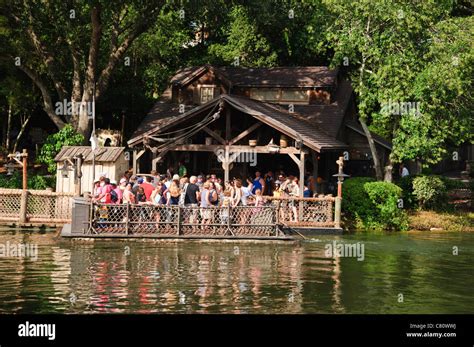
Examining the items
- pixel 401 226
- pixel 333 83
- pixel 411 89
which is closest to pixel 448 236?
pixel 401 226

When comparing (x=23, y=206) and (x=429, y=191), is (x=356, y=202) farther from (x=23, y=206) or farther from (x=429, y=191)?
(x=23, y=206)

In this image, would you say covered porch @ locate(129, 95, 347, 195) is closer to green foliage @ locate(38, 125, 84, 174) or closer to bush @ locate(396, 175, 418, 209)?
bush @ locate(396, 175, 418, 209)

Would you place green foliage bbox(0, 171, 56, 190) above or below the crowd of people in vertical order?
above

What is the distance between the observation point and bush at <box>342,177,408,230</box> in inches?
1447

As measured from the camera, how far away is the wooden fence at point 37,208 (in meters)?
34.0

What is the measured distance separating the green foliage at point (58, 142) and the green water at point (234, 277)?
8.38m

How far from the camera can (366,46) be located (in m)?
37.7

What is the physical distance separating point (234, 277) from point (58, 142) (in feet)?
61.0

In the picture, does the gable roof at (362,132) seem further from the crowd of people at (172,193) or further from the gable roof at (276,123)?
the crowd of people at (172,193)

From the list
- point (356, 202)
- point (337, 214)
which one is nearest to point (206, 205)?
point (337, 214)

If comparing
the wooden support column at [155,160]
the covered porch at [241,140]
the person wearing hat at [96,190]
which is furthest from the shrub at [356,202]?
the person wearing hat at [96,190]

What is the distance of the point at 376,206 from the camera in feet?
121

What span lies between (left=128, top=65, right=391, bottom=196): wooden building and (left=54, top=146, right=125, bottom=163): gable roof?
0.79 metres

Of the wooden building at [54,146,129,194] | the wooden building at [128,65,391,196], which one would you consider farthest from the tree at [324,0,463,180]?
the wooden building at [54,146,129,194]
